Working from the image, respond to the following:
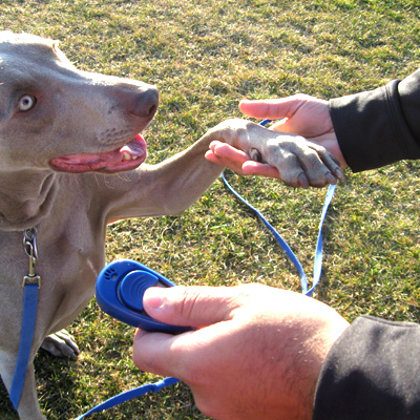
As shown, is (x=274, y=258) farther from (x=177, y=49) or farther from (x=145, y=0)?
(x=145, y=0)

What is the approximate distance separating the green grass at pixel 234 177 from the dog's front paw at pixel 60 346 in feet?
0.22

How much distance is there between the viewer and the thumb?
4.78ft

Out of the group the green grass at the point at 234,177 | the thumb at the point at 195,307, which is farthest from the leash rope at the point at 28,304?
the thumb at the point at 195,307

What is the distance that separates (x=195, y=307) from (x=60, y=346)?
1.81m

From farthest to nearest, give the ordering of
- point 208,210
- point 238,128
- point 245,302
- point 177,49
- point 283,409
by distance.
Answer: point 177,49 → point 208,210 → point 238,128 → point 245,302 → point 283,409

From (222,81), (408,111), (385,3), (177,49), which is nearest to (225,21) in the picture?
(177,49)

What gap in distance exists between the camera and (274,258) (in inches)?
136

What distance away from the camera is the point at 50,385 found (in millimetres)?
2900

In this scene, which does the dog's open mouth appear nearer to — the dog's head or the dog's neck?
the dog's head

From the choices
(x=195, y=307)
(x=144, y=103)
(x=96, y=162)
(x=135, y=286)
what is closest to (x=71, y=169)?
(x=96, y=162)

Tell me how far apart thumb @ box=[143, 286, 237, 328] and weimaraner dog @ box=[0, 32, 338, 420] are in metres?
0.63

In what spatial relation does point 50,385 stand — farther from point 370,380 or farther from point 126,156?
point 370,380

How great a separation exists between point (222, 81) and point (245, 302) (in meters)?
3.62

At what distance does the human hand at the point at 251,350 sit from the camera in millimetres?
1312
